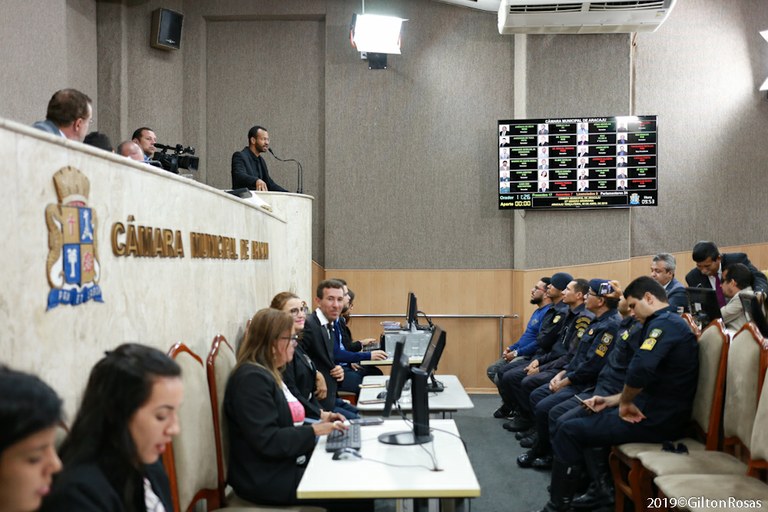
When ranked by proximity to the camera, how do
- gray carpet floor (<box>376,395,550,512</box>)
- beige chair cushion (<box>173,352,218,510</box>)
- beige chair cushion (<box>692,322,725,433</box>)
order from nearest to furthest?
beige chair cushion (<box>173,352,218,510</box>) < beige chair cushion (<box>692,322,725,433</box>) < gray carpet floor (<box>376,395,550,512</box>)

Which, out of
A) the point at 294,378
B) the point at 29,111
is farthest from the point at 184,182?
the point at 29,111

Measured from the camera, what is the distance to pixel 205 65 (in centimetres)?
877

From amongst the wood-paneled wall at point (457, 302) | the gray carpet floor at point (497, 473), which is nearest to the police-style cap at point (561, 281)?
the gray carpet floor at point (497, 473)

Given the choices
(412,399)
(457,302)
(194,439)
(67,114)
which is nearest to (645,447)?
(412,399)

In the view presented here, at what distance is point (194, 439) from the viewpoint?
8.72 feet

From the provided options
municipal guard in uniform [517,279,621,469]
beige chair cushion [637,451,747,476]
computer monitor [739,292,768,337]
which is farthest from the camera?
municipal guard in uniform [517,279,621,469]

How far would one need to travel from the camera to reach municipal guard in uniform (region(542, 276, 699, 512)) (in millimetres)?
3855

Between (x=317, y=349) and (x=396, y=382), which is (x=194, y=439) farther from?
(x=317, y=349)

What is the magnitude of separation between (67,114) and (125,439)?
5.47 feet

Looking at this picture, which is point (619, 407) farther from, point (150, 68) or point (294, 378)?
point (150, 68)

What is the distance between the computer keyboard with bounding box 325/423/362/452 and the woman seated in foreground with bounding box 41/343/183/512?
1.33m

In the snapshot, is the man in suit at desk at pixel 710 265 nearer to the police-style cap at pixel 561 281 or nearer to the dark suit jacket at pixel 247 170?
the police-style cap at pixel 561 281

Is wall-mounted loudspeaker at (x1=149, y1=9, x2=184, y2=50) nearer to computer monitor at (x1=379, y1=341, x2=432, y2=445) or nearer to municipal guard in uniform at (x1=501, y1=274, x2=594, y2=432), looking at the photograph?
municipal guard in uniform at (x1=501, y1=274, x2=594, y2=432)

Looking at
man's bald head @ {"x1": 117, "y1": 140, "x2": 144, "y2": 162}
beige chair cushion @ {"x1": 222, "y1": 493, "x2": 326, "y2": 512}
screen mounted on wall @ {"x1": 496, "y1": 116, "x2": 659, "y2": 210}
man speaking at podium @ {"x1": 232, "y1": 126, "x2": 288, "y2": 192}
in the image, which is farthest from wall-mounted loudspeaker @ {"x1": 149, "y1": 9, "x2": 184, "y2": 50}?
beige chair cushion @ {"x1": 222, "y1": 493, "x2": 326, "y2": 512}
